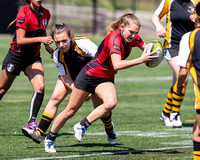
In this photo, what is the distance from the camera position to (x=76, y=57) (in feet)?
23.9

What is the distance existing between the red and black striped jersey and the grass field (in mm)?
1363

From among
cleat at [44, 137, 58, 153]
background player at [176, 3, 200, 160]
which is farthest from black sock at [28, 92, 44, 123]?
background player at [176, 3, 200, 160]

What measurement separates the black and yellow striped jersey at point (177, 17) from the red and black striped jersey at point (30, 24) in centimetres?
236

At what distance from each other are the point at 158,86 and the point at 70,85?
373 inches

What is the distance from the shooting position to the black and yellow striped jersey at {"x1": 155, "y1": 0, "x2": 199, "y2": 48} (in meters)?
9.52

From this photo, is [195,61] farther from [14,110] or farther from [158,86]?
[158,86]

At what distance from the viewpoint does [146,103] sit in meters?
12.9

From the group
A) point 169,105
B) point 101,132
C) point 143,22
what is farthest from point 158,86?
point 143,22

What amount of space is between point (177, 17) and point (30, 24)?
2844mm

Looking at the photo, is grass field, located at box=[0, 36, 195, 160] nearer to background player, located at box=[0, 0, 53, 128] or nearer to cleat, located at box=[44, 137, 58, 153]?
cleat, located at box=[44, 137, 58, 153]

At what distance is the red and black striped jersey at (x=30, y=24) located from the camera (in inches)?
319

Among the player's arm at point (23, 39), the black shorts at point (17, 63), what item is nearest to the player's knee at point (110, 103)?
the player's arm at point (23, 39)

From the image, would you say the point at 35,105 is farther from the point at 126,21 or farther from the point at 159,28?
the point at 159,28

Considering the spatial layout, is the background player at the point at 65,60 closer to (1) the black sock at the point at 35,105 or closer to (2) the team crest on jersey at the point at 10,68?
(1) the black sock at the point at 35,105
